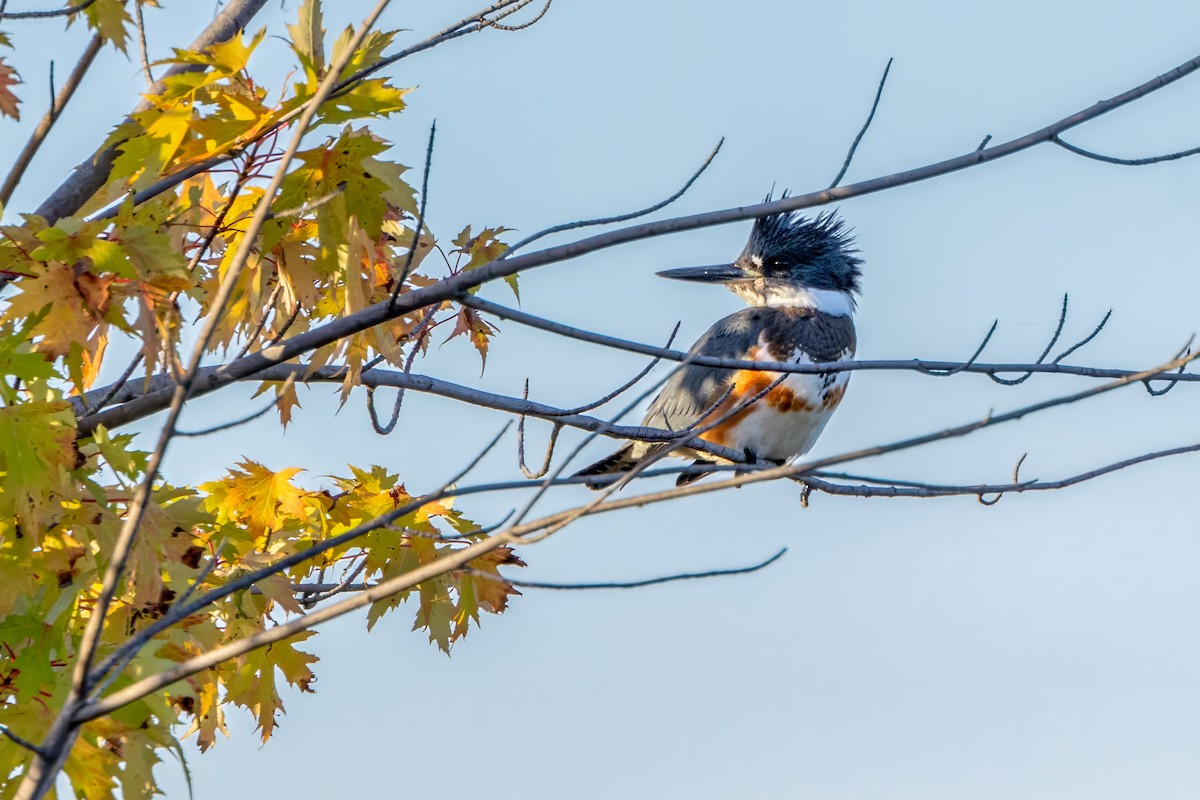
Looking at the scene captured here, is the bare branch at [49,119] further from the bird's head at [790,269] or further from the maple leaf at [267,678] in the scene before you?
the bird's head at [790,269]

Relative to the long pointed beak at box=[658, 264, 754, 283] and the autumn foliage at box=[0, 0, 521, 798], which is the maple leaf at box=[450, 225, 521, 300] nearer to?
the autumn foliage at box=[0, 0, 521, 798]

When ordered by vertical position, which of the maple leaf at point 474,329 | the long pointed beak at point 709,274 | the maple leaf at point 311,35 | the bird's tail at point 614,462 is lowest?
the maple leaf at point 311,35

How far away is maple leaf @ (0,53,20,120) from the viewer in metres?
2.77

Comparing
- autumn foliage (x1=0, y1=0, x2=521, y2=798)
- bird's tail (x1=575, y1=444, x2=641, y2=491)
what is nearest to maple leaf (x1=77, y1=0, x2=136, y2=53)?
autumn foliage (x1=0, y1=0, x2=521, y2=798)

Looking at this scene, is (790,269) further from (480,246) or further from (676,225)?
(676,225)

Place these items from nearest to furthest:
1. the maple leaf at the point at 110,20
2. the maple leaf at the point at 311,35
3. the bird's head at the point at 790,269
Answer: the maple leaf at the point at 311,35
the maple leaf at the point at 110,20
the bird's head at the point at 790,269

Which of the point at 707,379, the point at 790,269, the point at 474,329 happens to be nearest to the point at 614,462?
the point at 707,379

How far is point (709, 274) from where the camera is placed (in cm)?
590

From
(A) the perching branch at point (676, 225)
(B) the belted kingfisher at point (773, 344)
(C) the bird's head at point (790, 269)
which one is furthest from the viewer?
(C) the bird's head at point (790, 269)

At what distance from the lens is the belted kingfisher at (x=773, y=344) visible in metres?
5.12

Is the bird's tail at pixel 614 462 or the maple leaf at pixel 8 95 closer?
the maple leaf at pixel 8 95

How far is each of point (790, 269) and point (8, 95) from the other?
370 cm

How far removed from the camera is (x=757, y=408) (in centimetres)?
504

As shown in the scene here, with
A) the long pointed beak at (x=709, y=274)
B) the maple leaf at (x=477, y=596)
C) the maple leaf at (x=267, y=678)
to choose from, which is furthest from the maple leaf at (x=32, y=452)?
the long pointed beak at (x=709, y=274)
